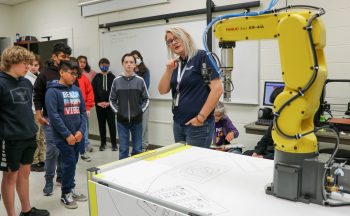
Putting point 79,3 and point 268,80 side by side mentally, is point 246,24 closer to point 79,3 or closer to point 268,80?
point 268,80

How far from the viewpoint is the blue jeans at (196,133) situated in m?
1.95

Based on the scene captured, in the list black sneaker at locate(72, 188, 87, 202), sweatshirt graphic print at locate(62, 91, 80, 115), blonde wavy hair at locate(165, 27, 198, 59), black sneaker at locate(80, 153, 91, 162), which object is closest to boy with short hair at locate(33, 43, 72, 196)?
black sneaker at locate(72, 188, 87, 202)

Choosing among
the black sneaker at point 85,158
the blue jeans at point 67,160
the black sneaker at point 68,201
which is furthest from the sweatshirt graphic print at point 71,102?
the black sneaker at point 85,158

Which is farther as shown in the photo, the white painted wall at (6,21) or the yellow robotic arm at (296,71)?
the white painted wall at (6,21)

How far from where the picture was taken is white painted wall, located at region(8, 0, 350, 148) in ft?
10.2

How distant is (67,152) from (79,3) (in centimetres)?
354

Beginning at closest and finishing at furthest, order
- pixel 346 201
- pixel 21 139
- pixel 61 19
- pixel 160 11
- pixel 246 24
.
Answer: pixel 346 201
pixel 246 24
pixel 21 139
pixel 160 11
pixel 61 19

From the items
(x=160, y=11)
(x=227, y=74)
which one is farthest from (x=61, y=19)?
(x=227, y=74)

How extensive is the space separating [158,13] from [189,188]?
142 inches

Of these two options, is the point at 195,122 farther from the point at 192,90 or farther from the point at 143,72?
the point at 143,72

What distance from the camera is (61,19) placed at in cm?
566

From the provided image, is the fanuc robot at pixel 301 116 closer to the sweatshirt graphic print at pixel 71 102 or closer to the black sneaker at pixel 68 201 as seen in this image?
the sweatshirt graphic print at pixel 71 102

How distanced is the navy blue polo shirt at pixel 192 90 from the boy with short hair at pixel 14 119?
1.09m

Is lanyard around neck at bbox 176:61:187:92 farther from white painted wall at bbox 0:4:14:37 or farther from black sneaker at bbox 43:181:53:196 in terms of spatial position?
white painted wall at bbox 0:4:14:37
